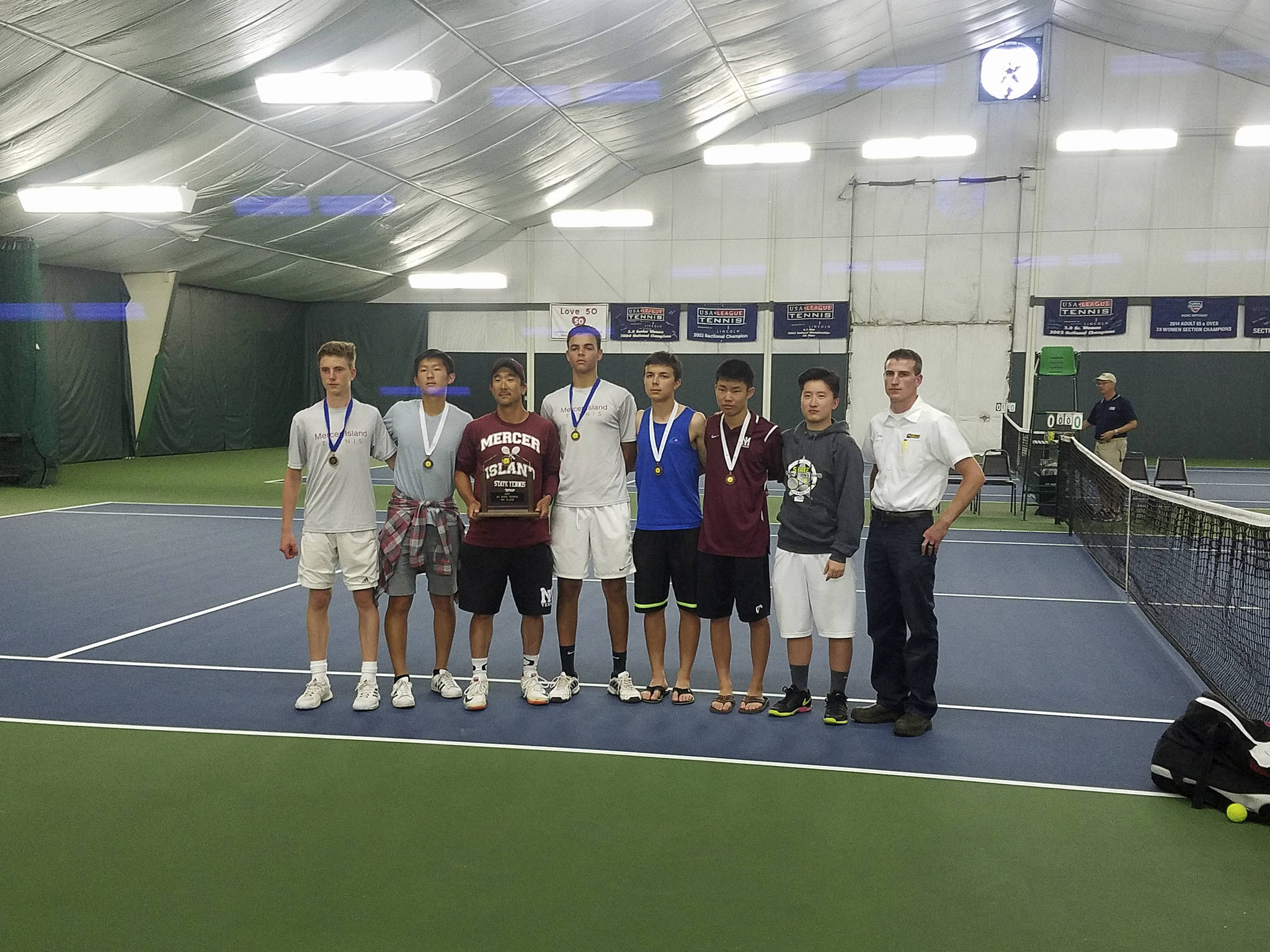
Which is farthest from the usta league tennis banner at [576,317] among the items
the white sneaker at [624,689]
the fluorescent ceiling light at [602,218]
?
the white sneaker at [624,689]

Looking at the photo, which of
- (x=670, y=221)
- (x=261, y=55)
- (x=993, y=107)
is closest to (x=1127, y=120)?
(x=993, y=107)

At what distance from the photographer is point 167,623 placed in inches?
280

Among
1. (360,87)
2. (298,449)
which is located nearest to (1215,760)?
(298,449)

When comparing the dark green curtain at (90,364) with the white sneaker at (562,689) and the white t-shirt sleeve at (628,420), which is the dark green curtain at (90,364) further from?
the white t-shirt sleeve at (628,420)

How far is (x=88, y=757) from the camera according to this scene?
15.0 ft

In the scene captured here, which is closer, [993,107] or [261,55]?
[261,55]

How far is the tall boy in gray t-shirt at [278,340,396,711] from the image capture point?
5328 mm

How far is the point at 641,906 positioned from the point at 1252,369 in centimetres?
2395

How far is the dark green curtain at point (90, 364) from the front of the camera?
20391 millimetres

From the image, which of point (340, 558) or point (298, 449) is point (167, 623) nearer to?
point (340, 558)

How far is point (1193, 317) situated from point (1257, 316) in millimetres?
1252

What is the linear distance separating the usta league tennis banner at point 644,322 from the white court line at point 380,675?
19774 millimetres

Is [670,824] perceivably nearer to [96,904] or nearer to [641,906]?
[641,906]

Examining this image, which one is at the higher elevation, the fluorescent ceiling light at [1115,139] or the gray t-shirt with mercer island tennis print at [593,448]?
the fluorescent ceiling light at [1115,139]
